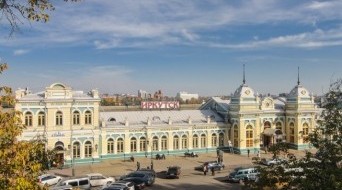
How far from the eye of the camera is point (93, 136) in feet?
159

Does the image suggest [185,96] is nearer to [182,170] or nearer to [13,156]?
[182,170]

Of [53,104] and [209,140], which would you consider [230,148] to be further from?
[53,104]

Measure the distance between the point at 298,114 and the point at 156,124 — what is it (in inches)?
820

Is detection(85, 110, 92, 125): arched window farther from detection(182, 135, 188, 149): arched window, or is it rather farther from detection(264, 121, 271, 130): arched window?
detection(264, 121, 271, 130): arched window

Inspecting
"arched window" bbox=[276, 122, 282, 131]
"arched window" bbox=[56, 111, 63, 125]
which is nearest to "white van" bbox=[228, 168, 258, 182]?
"arched window" bbox=[56, 111, 63, 125]

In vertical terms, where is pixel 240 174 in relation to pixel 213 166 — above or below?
below

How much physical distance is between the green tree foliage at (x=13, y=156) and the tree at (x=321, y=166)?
9.77 meters

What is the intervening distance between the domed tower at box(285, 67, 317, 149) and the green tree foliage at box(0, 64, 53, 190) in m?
51.7

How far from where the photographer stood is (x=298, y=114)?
194 feet

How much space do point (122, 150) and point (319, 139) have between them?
3451 centimetres

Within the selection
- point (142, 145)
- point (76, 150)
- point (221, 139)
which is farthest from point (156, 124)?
point (76, 150)

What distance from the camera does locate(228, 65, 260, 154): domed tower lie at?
183 feet

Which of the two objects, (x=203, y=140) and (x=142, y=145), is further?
(x=203, y=140)

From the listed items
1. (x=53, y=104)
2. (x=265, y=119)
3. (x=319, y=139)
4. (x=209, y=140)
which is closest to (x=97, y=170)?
(x=53, y=104)
